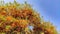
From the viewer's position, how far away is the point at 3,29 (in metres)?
26.5

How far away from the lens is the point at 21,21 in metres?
26.9

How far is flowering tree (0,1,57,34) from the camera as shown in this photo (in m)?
26.6

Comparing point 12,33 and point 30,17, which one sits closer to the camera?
point 12,33

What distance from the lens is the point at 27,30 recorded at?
27.0 metres

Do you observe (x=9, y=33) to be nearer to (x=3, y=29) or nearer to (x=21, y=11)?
(x=3, y=29)

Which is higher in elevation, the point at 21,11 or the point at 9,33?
the point at 21,11

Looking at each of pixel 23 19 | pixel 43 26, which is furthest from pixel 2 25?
pixel 43 26

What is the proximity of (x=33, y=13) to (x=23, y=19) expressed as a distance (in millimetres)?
1587

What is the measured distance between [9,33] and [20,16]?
200 centimetres

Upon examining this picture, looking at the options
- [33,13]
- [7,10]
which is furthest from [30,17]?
[7,10]

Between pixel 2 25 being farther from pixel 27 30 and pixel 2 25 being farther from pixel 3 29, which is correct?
pixel 27 30

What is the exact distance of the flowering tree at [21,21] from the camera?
26609 mm

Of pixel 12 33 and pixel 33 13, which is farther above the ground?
pixel 33 13

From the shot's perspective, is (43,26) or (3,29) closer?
(3,29)
